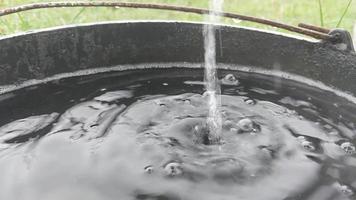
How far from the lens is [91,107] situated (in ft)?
6.48

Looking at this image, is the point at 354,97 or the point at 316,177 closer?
the point at 316,177

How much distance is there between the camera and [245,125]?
184 centimetres

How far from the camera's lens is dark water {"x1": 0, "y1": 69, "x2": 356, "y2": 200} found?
152cm

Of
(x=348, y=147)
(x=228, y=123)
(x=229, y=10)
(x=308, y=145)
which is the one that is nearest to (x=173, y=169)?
(x=228, y=123)

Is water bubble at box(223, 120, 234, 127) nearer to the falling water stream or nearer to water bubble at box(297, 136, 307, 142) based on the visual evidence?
the falling water stream

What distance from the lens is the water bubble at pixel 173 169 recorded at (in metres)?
1.58

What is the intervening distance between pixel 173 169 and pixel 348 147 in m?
0.62

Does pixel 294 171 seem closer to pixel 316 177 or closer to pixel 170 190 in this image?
pixel 316 177

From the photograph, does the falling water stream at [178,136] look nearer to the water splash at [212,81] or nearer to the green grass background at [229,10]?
the water splash at [212,81]

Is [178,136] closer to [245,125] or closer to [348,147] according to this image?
[245,125]

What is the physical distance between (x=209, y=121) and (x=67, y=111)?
56 cm

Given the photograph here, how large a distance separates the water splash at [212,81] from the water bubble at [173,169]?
21cm

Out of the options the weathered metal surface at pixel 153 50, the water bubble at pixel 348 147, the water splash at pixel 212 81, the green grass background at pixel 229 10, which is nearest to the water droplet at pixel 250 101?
the water splash at pixel 212 81

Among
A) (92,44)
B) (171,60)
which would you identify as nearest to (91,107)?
(92,44)
